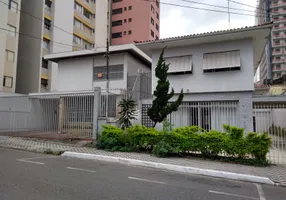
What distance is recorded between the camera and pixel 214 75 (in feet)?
45.4

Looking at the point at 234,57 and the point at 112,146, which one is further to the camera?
the point at 234,57

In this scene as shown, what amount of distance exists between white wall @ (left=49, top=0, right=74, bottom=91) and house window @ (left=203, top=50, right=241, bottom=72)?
75.3 ft

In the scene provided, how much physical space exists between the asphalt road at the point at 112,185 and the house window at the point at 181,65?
7.71m

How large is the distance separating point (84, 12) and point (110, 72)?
84.3ft

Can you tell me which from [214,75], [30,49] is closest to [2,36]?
[30,49]

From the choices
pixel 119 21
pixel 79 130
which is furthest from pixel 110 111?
pixel 119 21

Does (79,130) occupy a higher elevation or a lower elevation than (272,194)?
higher

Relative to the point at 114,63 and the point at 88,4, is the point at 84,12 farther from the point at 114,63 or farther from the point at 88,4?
the point at 114,63

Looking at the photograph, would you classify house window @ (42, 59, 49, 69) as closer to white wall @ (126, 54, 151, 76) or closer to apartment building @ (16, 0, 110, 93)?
apartment building @ (16, 0, 110, 93)

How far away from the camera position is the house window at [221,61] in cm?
1332

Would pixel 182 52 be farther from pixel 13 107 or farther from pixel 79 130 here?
pixel 13 107

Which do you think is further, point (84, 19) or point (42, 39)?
point (84, 19)

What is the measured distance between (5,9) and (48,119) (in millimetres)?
15898

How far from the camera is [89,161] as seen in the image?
9422mm
